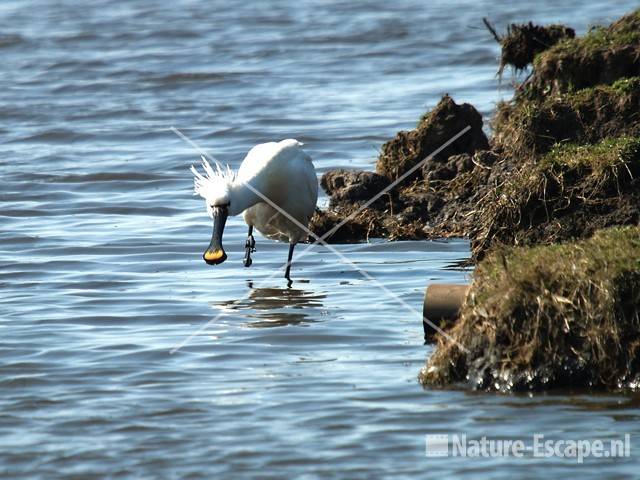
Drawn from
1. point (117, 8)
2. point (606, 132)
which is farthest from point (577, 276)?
point (117, 8)

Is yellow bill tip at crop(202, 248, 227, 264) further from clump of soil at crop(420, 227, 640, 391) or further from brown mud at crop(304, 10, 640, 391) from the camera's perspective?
clump of soil at crop(420, 227, 640, 391)

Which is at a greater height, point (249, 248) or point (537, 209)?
point (537, 209)

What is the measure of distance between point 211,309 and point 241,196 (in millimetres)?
1523

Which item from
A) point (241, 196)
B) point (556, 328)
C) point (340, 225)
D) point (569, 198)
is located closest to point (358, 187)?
point (340, 225)

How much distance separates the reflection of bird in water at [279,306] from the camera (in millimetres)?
9359

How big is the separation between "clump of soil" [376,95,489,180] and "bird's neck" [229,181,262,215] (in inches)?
84.3

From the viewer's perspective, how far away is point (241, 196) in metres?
10.9

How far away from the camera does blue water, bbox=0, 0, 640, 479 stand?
651 cm

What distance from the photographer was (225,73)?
78.5 feet

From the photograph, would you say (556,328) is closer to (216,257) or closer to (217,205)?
(216,257)

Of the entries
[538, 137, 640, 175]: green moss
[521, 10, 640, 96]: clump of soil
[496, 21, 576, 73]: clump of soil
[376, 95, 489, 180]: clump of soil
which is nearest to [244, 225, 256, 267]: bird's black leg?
[376, 95, 489, 180]: clump of soil

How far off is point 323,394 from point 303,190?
443 centimetres

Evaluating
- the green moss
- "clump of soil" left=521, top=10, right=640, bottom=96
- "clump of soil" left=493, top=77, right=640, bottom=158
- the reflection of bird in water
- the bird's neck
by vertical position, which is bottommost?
the reflection of bird in water

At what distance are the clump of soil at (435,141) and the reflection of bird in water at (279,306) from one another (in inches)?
109
